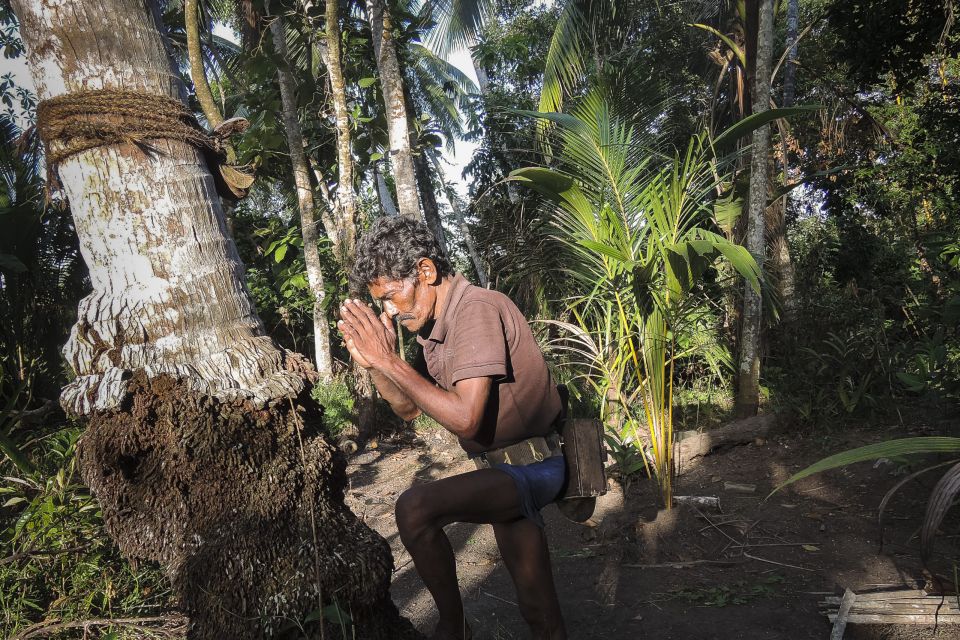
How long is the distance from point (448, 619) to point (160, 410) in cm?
117

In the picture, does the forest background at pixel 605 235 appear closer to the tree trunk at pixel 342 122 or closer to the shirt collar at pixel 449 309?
the tree trunk at pixel 342 122

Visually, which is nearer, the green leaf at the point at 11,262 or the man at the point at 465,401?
the man at the point at 465,401

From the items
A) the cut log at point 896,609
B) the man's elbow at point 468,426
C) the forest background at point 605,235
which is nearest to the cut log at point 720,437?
the forest background at point 605,235

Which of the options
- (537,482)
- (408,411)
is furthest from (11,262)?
(537,482)

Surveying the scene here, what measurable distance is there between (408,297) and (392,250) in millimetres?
189

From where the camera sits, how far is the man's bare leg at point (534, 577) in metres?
2.13

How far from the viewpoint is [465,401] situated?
1983mm

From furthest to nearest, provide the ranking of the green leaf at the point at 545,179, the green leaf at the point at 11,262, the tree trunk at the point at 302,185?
the tree trunk at the point at 302,185, the green leaf at the point at 11,262, the green leaf at the point at 545,179

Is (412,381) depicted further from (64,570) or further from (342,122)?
(342,122)

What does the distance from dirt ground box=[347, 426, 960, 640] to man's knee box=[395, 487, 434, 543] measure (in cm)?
113

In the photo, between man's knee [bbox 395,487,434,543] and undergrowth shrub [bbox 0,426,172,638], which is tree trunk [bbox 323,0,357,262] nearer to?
undergrowth shrub [bbox 0,426,172,638]

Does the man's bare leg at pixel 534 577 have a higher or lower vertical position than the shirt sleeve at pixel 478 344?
lower

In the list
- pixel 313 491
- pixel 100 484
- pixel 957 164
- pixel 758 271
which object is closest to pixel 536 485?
pixel 313 491

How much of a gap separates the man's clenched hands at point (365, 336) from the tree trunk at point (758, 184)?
13.5 feet
